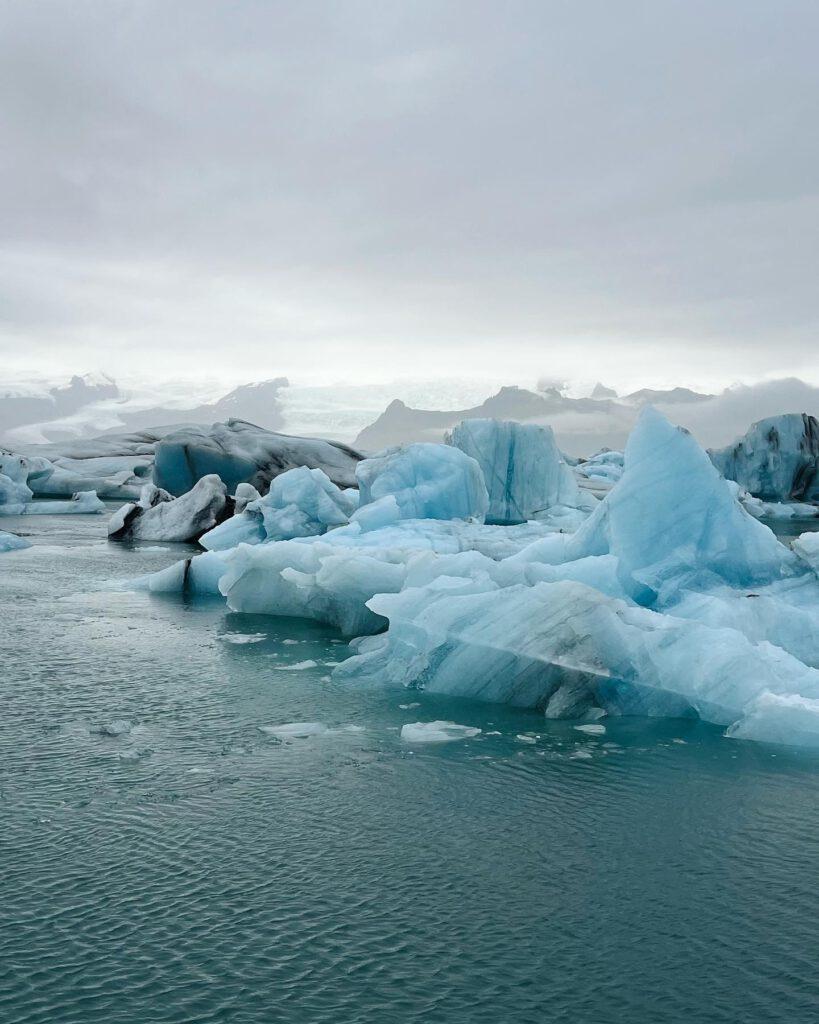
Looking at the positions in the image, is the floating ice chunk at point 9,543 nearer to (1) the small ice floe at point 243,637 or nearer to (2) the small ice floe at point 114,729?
(1) the small ice floe at point 243,637

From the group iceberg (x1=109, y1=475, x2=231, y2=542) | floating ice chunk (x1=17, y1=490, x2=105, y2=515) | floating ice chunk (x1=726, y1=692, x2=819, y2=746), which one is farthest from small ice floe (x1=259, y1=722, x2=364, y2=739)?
floating ice chunk (x1=17, y1=490, x2=105, y2=515)

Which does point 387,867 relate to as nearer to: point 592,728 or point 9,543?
point 592,728

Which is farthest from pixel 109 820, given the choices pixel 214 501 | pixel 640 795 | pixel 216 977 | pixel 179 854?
pixel 214 501

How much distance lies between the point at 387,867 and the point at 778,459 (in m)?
43.7

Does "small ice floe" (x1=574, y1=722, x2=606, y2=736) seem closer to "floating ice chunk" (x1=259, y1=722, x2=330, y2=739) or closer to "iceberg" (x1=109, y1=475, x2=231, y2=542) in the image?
"floating ice chunk" (x1=259, y1=722, x2=330, y2=739)

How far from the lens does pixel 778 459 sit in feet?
149

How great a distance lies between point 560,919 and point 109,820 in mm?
2755

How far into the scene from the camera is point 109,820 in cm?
587

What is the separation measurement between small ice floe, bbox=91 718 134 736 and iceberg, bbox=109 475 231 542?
57.7 feet

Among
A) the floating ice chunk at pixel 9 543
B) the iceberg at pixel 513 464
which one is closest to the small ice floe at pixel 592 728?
the floating ice chunk at pixel 9 543

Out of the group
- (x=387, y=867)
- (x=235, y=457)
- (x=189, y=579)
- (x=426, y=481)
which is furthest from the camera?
(x=235, y=457)

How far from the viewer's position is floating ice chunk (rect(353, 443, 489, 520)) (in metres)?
20.7

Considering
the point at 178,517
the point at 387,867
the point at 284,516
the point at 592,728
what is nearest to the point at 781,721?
the point at 592,728

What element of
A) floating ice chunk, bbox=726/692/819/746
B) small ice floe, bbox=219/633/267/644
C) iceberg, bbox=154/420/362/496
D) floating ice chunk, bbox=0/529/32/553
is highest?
iceberg, bbox=154/420/362/496
